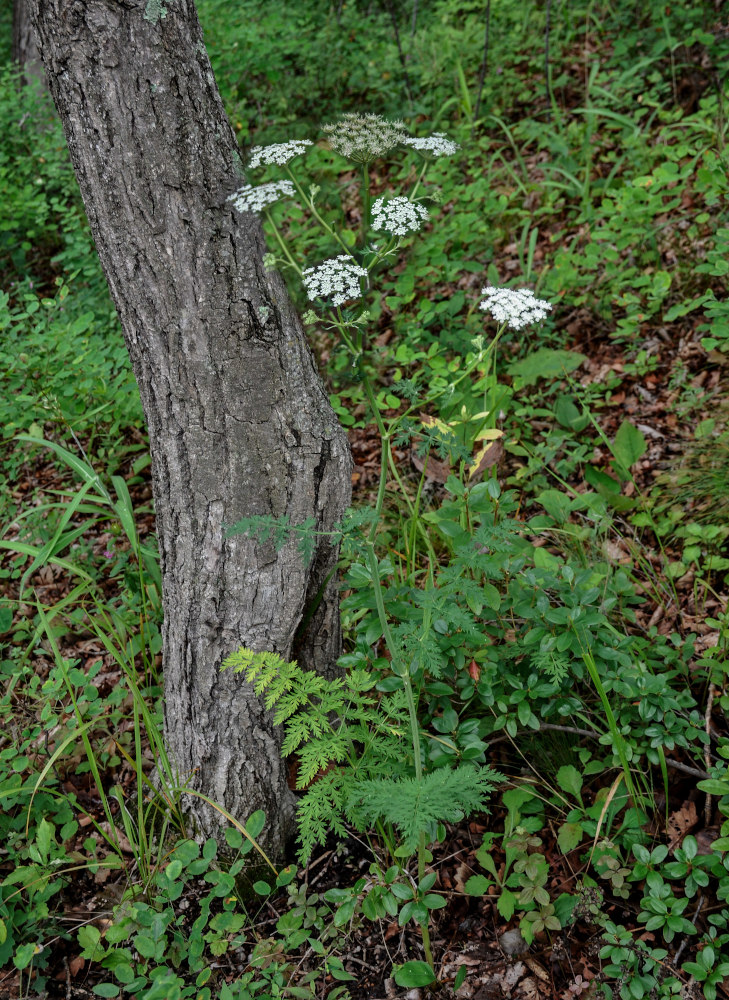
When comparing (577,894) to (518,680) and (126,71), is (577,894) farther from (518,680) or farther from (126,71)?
(126,71)

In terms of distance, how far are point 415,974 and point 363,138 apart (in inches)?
72.3

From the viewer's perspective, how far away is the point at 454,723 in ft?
5.83

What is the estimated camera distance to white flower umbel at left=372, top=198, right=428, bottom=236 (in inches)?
50.5

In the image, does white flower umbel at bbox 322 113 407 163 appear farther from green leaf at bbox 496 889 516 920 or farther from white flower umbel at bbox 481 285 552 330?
green leaf at bbox 496 889 516 920

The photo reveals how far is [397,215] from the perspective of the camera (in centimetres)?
130

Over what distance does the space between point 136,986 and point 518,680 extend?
3.84ft

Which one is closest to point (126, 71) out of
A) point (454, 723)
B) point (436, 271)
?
point (454, 723)

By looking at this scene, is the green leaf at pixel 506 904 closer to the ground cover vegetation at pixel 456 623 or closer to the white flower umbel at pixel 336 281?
the ground cover vegetation at pixel 456 623

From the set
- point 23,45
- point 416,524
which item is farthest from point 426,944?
point 23,45

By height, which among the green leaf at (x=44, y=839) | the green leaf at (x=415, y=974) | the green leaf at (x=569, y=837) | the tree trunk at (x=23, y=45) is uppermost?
the tree trunk at (x=23, y=45)

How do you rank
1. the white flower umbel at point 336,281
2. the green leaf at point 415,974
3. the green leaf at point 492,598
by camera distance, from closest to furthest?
the white flower umbel at point 336,281 → the green leaf at point 415,974 → the green leaf at point 492,598

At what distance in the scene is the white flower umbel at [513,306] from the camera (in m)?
1.38

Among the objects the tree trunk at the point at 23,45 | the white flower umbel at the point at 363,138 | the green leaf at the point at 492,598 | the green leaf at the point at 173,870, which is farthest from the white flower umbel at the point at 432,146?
the tree trunk at the point at 23,45

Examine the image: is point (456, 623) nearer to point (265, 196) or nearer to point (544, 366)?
point (265, 196)
